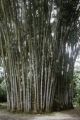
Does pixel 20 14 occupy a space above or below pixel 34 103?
above

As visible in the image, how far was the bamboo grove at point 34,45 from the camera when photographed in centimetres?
444

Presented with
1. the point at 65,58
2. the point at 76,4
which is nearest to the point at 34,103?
the point at 65,58

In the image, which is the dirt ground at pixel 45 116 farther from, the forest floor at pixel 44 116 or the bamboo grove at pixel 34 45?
the bamboo grove at pixel 34 45

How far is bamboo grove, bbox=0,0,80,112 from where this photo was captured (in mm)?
4438

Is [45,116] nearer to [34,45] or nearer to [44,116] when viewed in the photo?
[44,116]

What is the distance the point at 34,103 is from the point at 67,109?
0.90m

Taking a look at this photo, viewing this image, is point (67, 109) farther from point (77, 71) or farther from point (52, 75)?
point (77, 71)

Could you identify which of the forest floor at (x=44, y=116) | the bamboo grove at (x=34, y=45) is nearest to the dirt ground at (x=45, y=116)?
the forest floor at (x=44, y=116)

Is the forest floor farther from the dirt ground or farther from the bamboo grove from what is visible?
the bamboo grove

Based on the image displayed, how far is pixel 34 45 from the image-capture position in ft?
14.5

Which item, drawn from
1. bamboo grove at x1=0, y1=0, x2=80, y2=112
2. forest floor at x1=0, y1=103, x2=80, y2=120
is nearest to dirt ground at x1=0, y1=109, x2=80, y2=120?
forest floor at x1=0, y1=103, x2=80, y2=120

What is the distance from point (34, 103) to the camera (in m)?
4.54

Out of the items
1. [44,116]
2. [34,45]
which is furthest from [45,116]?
[34,45]

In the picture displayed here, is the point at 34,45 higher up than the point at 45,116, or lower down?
higher up
